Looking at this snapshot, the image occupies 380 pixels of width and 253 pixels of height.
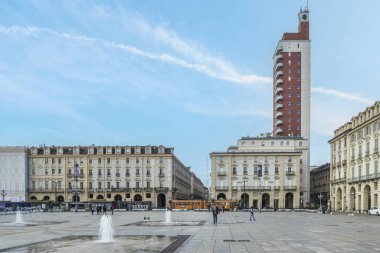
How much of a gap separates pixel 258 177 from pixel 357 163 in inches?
1551

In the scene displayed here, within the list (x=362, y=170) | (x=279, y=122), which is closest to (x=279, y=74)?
(x=279, y=122)

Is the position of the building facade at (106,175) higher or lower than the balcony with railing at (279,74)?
lower

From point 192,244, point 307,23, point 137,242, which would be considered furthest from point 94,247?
point 307,23

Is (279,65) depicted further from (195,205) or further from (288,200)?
(195,205)

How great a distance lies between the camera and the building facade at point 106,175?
125 metres

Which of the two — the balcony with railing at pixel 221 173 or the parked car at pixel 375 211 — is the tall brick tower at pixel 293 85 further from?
the parked car at pixel 375 211

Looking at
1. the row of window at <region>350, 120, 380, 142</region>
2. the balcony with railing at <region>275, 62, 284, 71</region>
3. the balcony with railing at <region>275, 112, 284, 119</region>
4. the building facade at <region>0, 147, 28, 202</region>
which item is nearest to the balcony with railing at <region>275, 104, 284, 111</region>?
the balcony with railing at <region>275, 112, 284, 119</region>

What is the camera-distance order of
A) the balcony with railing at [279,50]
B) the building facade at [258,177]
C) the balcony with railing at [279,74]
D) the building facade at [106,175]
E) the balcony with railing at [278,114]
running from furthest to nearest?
the balcony with railing at [278,114] < the balcony with railing at [279,50] < the balcony with railing at [279,74] < the building facade at [106,175] < the building facade at [258,177]

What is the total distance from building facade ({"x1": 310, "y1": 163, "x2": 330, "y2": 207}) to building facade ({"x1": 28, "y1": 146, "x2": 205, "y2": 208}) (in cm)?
4503

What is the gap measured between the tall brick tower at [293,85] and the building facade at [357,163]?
93.4ft

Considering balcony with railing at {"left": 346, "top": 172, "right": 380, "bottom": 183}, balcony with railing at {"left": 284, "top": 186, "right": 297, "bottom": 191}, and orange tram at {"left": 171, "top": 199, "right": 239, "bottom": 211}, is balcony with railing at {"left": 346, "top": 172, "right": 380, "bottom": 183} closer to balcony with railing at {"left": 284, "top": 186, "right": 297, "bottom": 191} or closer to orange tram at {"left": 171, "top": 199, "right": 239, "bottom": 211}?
orange tram at {"left": 171, "top": 199, "right": 239, "bottom": 211}

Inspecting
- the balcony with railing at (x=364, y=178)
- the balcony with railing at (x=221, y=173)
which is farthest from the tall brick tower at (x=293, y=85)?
the balcony with railing at (x=364, y=178)

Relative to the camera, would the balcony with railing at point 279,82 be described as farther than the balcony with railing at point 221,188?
Yes

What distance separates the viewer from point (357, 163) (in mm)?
87688
